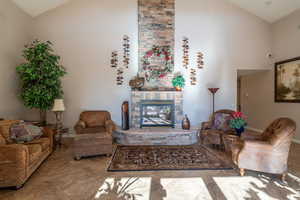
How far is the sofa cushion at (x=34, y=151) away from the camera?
2377 mm

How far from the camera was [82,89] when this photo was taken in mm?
4668

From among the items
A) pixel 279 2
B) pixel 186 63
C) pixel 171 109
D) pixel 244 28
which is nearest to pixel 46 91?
pixel 171 109

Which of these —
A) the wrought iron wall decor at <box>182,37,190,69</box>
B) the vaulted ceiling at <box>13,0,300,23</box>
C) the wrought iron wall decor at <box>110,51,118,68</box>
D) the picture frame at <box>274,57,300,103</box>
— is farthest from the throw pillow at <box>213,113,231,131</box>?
the vaulted ceiling at <box>13,0,300,23</box>

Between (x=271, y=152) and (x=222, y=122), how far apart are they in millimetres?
1632

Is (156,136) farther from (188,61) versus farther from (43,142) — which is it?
(188,61)

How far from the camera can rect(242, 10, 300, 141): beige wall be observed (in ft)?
14.1

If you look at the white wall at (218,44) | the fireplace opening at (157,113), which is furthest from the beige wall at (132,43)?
the fireplace opening at (157,113)

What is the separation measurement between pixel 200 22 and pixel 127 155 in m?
4.54

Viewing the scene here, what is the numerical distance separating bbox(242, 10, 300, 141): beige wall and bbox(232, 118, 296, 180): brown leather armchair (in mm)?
2717

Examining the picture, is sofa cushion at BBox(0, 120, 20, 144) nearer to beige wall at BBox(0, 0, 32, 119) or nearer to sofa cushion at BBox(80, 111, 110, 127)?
beige wall at BBox(0, 0, 32, 119)

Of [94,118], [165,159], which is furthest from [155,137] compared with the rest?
[94,118]

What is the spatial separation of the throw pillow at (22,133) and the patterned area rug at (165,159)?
1.57m

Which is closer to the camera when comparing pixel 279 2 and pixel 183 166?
pixel 183 166

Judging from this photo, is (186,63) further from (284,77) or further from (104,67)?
(284,77)
